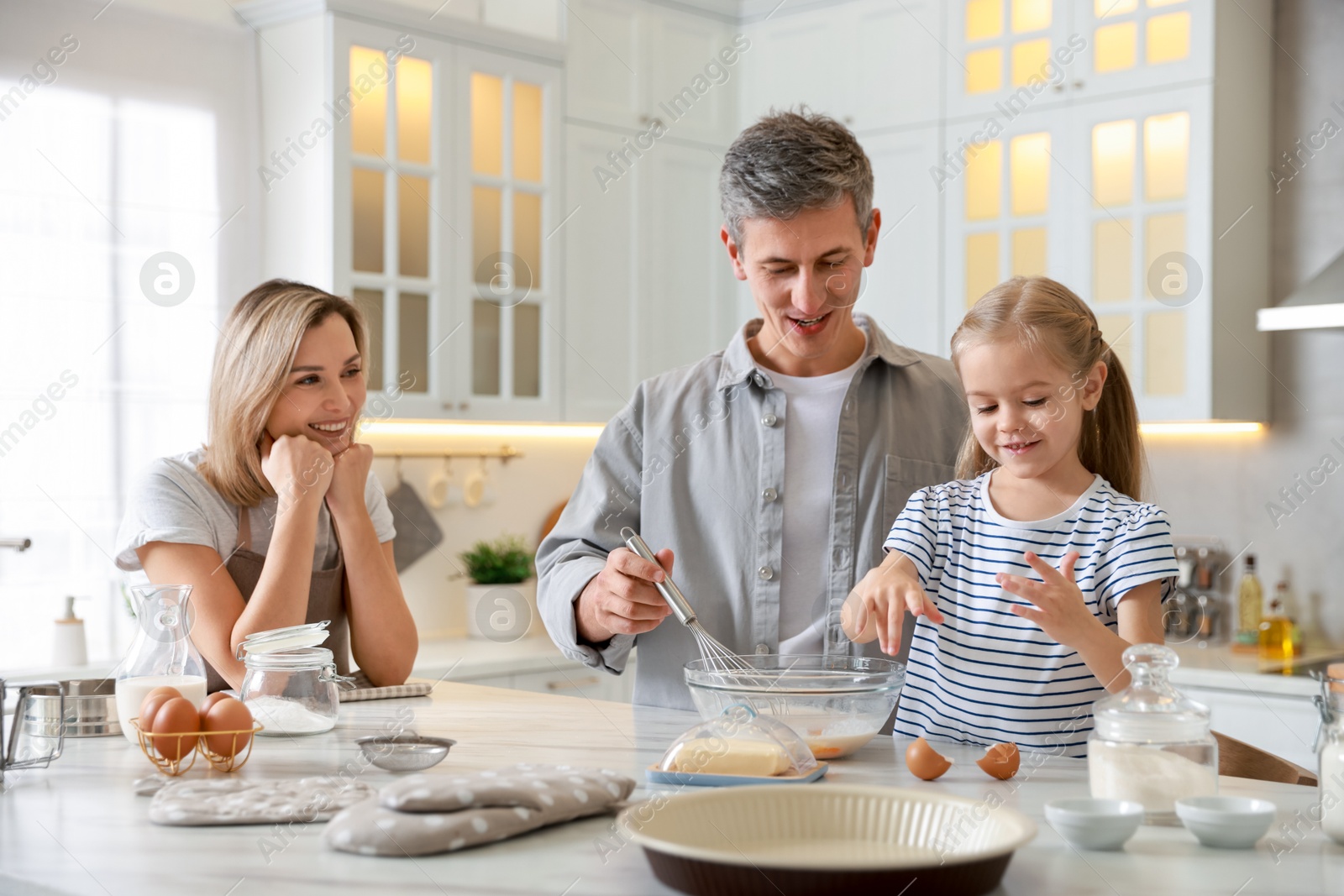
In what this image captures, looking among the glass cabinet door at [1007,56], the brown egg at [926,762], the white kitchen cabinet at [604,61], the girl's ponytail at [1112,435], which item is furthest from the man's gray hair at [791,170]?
the white kitchen cabinet at [604,61]

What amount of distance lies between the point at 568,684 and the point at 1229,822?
261 centimetres

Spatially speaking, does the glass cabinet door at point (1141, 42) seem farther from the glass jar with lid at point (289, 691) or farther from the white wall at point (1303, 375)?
the glass jar with lid at point (289, 691)

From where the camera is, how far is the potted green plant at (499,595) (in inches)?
144

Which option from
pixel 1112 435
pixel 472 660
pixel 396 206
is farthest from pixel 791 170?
pixel 472 660

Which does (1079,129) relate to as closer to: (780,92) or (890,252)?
(890,252)

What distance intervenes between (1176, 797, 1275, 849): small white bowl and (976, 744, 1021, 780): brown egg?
21 centimetres

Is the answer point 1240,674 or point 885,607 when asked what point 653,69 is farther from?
point 885,607

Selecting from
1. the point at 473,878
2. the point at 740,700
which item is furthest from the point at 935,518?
the point at 473,878

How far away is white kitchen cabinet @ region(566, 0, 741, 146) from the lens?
371cm

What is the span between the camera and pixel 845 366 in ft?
6.28

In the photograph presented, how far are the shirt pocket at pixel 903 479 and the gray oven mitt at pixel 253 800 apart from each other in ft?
2.90

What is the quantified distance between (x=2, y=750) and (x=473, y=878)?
609 millimetres

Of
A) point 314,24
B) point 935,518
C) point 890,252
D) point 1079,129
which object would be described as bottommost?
point 935,518

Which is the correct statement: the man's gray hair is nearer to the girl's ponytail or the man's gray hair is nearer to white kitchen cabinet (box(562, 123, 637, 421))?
the girl's ponytail
